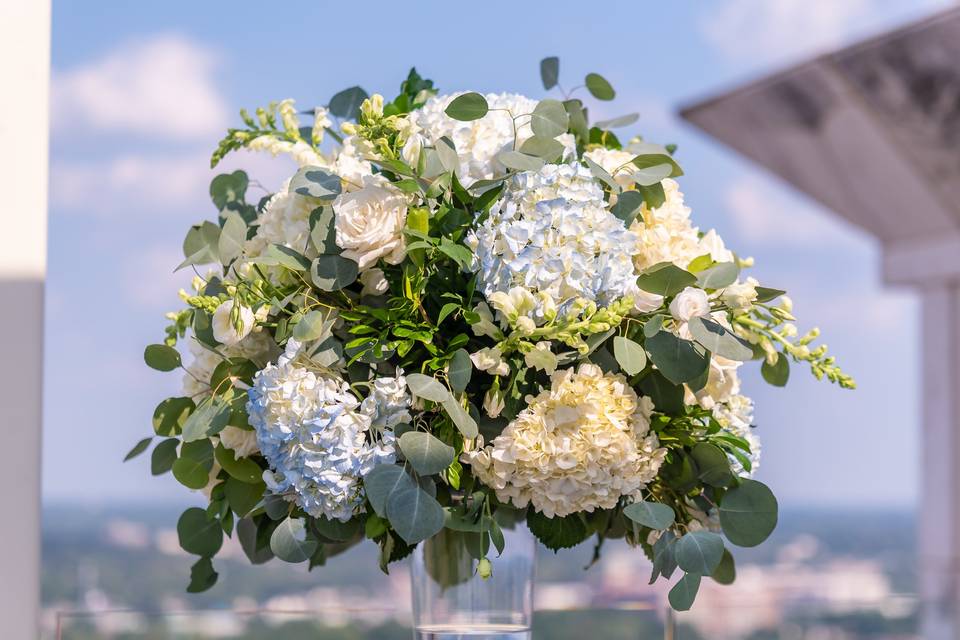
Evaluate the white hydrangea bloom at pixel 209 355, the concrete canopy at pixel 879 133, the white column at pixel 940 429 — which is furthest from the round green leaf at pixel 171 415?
the white column at pixel 940 429

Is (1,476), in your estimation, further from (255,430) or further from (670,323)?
(670,323)

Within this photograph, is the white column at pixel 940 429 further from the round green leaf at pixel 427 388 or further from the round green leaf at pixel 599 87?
the round green leaf at pixel 427 388

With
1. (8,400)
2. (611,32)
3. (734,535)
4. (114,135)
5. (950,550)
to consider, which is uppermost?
(611,32)

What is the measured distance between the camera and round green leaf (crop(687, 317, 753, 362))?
0.73 m

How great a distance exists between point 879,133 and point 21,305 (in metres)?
1.89

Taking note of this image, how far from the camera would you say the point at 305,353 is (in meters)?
0.75

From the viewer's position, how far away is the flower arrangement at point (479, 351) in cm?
73

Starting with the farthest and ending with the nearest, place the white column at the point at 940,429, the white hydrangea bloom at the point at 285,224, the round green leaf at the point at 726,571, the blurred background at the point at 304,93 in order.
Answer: the blurred background at the point at 304,93
the white column at the point at 940,429
the round green leaf at the point at 726,571
the white hydrangea bloom at the point at 285,224

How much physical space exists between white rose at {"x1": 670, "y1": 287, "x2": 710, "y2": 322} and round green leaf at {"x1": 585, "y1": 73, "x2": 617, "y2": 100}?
249 millimetres

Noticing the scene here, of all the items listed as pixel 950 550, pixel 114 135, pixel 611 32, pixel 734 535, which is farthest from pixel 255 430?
pixel 114 135

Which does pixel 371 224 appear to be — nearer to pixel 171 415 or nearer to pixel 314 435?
pixel 314 435

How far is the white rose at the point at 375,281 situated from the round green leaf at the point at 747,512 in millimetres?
314

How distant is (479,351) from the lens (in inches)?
29.4

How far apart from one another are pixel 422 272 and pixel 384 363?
8 centimetres
